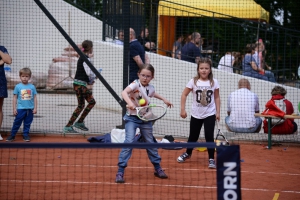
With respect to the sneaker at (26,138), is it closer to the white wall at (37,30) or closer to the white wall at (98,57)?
the white wall at (98,57)

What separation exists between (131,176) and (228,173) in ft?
12.0

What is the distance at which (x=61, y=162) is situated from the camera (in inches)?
363

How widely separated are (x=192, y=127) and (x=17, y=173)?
2671 millimetres

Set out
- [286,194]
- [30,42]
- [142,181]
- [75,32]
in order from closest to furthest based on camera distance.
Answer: [286,194] → [142,181] → [30,42] → [75,32]

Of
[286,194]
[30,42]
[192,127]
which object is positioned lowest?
[286,194]

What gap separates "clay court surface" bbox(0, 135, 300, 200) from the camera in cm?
733

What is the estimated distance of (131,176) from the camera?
8367 millimetres

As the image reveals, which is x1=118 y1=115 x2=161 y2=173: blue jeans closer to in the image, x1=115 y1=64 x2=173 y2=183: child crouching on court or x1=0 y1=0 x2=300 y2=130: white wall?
x1=115 y1=64 x2=173 y2=183: child crouching on court

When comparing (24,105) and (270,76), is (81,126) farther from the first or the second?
(270,76)

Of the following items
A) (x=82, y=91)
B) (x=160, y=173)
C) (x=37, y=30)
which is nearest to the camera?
(x=160, y=173)

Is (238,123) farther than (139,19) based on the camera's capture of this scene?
No

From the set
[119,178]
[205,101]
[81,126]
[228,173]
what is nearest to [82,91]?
[81,126]

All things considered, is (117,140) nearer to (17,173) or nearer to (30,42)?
(17,173)

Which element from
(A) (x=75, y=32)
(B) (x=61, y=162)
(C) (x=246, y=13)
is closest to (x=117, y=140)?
(B) (x=61, y=162)
